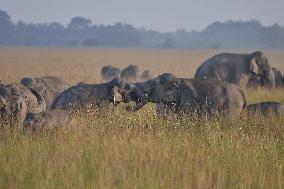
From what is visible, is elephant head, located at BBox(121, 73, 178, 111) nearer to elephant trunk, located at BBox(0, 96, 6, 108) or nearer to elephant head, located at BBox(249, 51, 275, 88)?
elephant trunk, located at BBox(0, 96, 6, 108)

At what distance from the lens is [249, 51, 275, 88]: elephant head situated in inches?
805

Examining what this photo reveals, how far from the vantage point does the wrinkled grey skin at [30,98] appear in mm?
10898

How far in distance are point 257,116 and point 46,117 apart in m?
4.32

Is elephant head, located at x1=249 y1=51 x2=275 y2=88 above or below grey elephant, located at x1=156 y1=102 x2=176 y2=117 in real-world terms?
above

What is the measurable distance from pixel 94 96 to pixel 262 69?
32.4 feet

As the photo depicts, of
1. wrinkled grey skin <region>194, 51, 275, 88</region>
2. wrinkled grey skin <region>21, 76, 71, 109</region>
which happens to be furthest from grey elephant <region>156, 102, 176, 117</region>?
wrinkled grey skin <region>194, 51, 275, 88</region>

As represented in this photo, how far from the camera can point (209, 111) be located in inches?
493

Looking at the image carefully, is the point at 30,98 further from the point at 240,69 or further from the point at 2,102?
the point at 240,69

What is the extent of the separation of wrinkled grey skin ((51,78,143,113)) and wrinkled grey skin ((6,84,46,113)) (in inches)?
25.6

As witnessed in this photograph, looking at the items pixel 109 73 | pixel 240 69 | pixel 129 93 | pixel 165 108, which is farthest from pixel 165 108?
pixel 109 73

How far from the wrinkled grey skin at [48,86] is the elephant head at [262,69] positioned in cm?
732

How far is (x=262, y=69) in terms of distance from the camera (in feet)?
68.2

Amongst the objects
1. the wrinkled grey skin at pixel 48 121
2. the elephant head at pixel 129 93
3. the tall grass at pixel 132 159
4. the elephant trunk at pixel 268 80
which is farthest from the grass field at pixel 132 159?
the elephant trunk at pixel 268 80

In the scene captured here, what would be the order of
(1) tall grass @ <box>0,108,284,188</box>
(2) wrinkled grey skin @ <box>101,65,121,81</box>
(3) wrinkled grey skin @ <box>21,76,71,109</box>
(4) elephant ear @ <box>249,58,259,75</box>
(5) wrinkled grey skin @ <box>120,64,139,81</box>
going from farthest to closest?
(2) wrinkled grey skin @ <box>101,65,121,81</box> → (5) wrinkled grey skin @ <box>120,64,139,81</box> → (4) elephant ear @ <box>249,58,259,75</box> → (3) wrinkled grey skin @ <box>21,76,71,109</box> → (1) tall grass @ <box>0,108,284,188</box>
